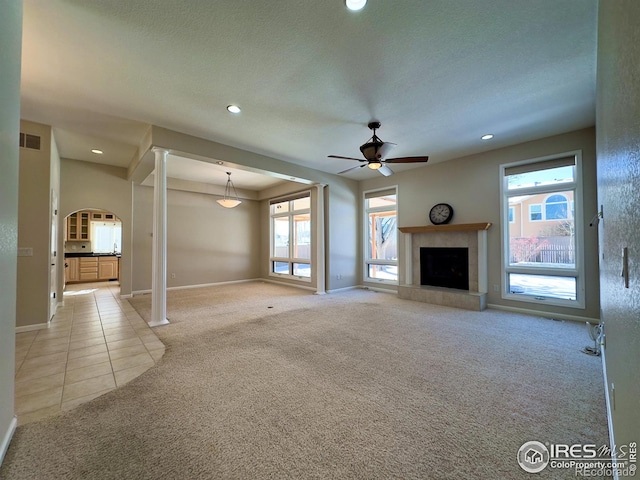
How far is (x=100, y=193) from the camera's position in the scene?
6.03m

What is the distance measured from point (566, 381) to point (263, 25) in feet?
13.6

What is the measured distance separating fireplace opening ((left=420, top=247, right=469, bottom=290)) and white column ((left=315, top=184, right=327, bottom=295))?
7.83 ft

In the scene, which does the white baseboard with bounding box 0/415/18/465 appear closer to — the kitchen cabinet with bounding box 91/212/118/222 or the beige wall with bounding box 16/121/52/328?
the beige wall with bounding box 16/121/52/328

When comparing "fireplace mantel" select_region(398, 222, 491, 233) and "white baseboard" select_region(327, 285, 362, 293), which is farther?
"white baseboard" select_region(327, 285, 362, 293)

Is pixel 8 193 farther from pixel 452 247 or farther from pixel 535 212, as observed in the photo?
pixel 535 212

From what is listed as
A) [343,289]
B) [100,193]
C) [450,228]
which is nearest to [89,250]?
[100,193]

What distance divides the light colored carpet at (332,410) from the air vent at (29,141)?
358cm

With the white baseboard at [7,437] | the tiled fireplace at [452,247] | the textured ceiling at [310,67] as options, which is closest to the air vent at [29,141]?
the textured ceiling at [310,67]

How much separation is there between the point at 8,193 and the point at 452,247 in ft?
20.3

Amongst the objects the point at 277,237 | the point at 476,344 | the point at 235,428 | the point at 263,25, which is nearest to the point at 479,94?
the point at 263,25

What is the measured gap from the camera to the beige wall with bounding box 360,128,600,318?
4031 mm

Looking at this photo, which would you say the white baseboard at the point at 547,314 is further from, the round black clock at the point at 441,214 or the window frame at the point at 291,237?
the window frame at the point at 291,237

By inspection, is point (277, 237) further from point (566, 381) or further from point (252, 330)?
point (566, 381)

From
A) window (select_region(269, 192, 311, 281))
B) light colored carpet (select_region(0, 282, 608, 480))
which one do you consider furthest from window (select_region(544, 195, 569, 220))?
window (select_region(269, 192, 311, 281))
